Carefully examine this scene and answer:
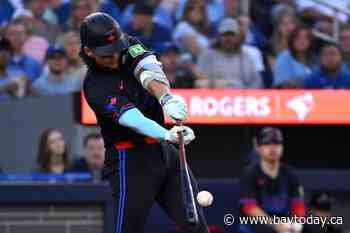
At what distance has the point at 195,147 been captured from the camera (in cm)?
870

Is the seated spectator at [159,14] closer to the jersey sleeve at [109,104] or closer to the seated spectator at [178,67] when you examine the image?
the seated spectator at [178,67]

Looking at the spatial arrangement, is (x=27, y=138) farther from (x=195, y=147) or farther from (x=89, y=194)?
(x=195, y=147)

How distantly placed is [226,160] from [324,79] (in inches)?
48.5

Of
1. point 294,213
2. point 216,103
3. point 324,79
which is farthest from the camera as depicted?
point 324,79

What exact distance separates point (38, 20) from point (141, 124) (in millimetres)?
5102

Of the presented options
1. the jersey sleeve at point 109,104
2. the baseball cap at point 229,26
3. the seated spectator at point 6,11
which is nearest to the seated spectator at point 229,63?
the baseball cap at point 229,26

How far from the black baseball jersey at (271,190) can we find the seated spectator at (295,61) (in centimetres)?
185

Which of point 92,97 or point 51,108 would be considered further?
point 51,108

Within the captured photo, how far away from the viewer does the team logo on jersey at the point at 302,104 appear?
8.40 metres

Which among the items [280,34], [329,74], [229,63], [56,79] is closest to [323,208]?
[329,74]

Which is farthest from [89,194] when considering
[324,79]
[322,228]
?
[324,79]

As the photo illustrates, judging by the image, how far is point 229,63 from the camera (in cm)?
912

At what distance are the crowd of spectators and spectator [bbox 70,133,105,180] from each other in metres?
0.71

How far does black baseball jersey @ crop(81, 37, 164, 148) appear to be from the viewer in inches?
209
